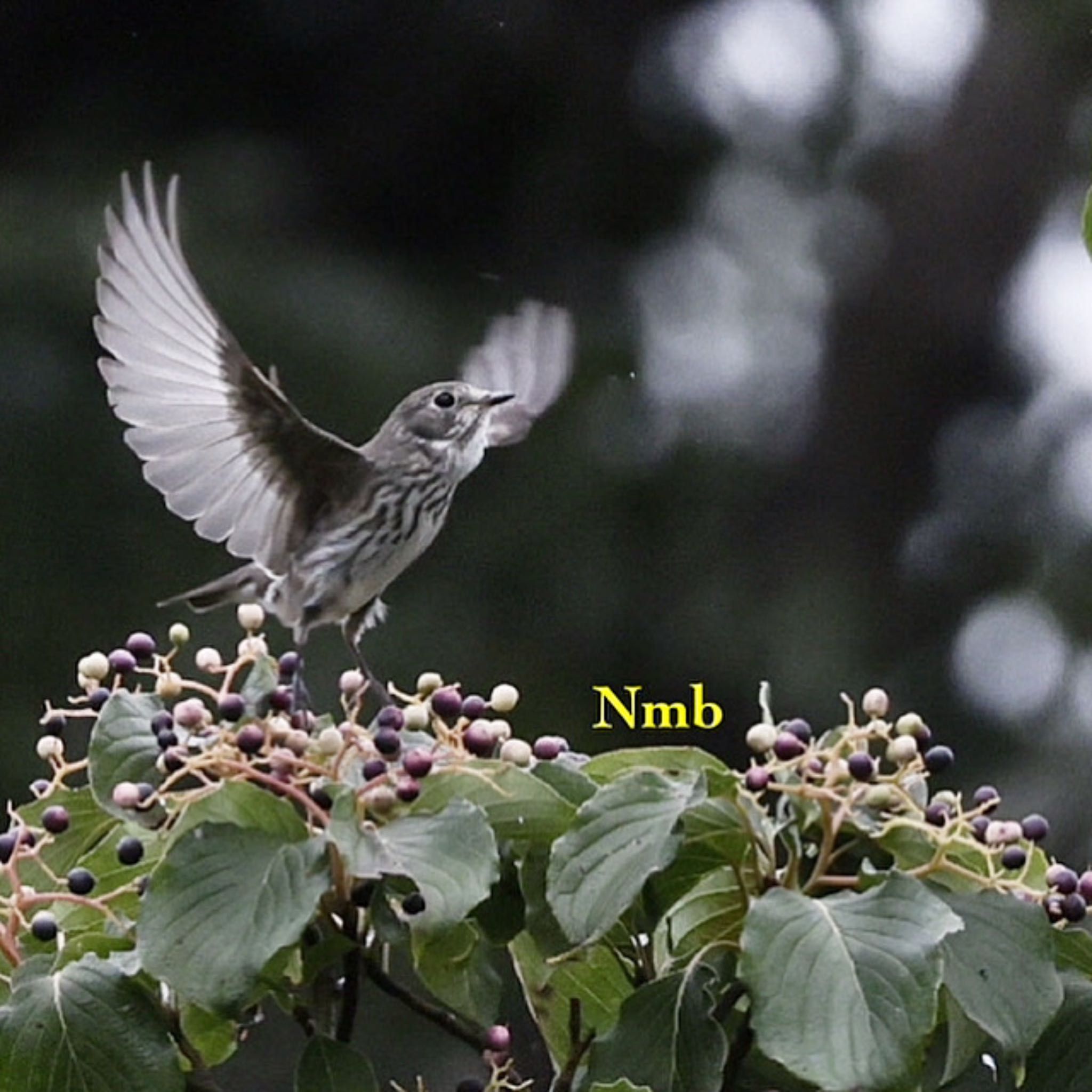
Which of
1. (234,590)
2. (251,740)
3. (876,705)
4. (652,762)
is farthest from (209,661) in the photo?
(234,590)

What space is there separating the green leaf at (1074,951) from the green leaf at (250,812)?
0.39 m

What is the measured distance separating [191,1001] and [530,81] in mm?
5182

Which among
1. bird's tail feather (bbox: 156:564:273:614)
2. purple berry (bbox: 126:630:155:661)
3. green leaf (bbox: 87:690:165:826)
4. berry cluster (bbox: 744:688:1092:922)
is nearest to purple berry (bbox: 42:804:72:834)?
green leaf (bbox: 87:690:165:826)

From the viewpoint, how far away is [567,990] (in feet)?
5.01

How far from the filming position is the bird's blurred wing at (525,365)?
264 cm

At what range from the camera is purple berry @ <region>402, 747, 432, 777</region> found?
54.9 inches

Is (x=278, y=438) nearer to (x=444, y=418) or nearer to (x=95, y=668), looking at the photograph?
(x=444, y=418)

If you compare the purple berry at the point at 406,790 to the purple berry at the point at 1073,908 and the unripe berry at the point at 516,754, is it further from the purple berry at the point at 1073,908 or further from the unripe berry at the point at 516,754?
the purple berry at the point at 1073,908

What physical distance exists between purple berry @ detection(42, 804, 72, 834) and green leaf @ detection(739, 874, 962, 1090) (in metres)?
0.39

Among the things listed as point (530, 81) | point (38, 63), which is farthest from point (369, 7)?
point (38, 63)

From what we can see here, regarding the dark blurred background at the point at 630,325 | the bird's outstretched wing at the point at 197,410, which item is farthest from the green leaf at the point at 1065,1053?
the dark blurred background at the point at 630,325

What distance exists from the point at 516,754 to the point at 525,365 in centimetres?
123

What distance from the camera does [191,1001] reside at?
135cm

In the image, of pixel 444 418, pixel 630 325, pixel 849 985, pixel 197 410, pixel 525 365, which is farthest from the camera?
pixel 630 325
